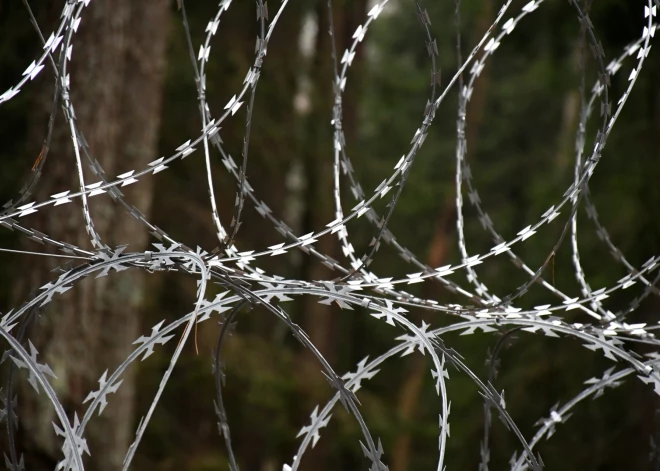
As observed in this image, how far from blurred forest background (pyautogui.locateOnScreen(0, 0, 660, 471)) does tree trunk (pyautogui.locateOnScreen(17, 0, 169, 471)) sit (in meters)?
0.01

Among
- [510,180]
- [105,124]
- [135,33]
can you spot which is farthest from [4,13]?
[510,180]

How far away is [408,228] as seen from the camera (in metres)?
15.8

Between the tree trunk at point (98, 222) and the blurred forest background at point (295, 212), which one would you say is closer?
the tree trunk at point (98, 222)

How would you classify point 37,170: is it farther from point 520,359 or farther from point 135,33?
point 520,359

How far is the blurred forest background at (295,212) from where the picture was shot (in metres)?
5.86

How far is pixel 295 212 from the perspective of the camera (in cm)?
1518

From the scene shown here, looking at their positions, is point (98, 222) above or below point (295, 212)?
above

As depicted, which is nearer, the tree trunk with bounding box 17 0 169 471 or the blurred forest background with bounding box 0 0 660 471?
the tree trunk with bounding box 17 0 169 471

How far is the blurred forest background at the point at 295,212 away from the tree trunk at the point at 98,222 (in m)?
0.01

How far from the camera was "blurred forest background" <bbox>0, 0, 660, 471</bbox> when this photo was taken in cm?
586

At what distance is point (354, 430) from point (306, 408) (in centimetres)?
102

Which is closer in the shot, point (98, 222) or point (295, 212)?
point (98, 222)

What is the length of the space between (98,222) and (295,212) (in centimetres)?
940

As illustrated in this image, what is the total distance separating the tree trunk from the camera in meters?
5.59
